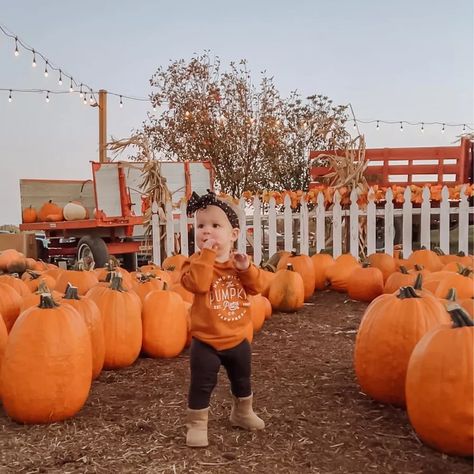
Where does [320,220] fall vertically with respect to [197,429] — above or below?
above

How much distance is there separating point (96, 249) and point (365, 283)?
219 inches

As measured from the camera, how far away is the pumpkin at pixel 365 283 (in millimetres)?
5480

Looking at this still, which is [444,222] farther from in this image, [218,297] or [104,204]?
[218,297]

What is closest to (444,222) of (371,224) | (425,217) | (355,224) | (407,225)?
(425,217)

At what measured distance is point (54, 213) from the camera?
38.5 ft

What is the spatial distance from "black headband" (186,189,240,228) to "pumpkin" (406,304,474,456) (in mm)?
960

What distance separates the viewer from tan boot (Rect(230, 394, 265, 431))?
248 centimetres

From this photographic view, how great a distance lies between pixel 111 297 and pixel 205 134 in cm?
1454

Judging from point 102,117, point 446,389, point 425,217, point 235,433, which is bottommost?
point 235,433

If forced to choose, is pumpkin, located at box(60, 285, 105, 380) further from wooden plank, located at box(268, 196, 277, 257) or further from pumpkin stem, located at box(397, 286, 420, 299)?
wooden plank, located at box(268, 196, 277, 257)

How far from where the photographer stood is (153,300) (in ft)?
12.2

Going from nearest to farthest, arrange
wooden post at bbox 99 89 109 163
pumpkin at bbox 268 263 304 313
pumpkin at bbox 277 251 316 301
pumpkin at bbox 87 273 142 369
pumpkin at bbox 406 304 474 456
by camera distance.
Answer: pumpkin at bbox 406 304 474 456
pumpkin at bbox 87 273 142 369
pumpkin at bbox 268 263 304 313
pumpkin at bbox 277 251 316 301
wooden post at bbox 99 89 109 163

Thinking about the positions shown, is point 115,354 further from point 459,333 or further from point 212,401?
point 459,333

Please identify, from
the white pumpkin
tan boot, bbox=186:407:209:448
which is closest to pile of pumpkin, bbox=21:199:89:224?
the white pumpkin
